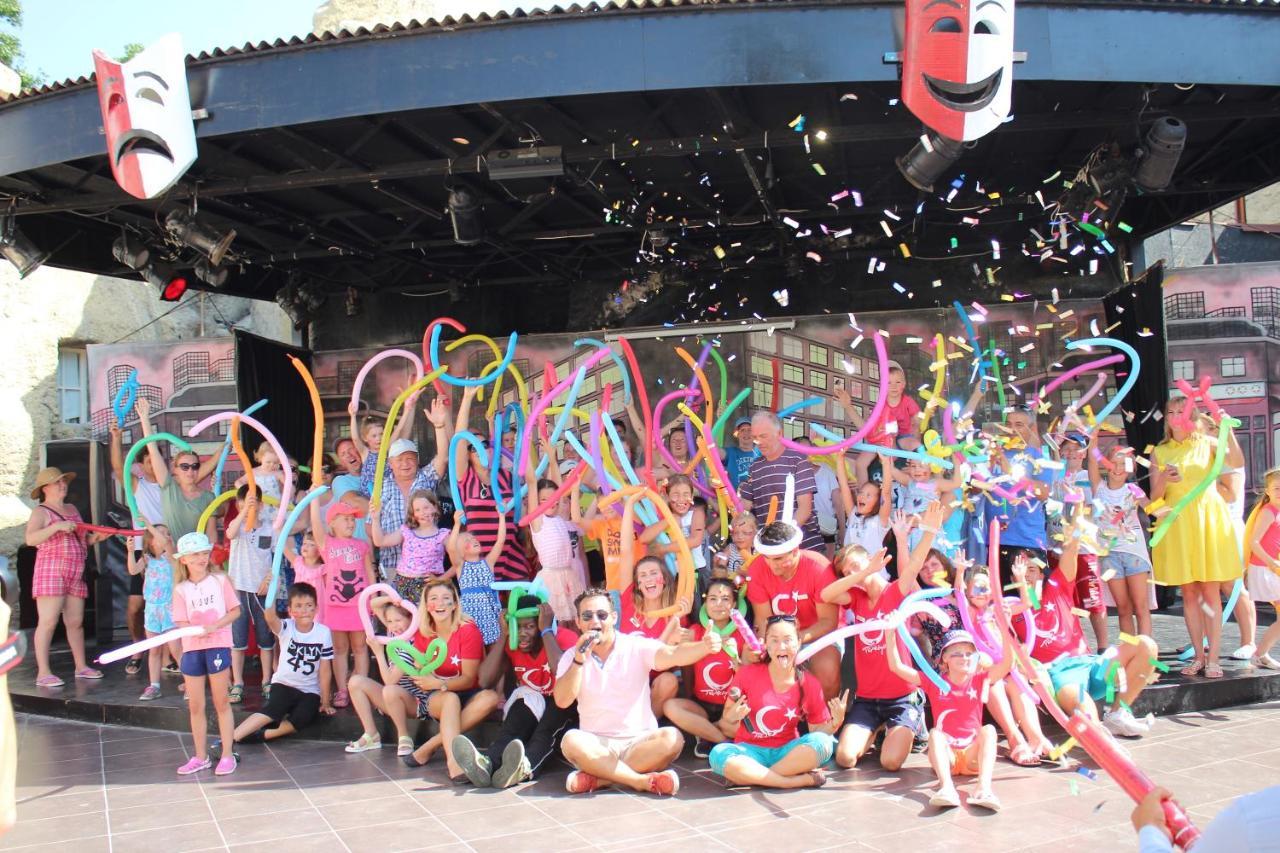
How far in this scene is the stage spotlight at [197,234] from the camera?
27.9 feet

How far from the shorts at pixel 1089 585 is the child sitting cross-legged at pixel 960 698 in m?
1.38

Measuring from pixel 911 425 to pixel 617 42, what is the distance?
309 cm

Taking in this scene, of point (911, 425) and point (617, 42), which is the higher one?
point (617, 42)

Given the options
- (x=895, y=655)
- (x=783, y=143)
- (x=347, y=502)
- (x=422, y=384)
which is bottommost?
(x=895, y=655)

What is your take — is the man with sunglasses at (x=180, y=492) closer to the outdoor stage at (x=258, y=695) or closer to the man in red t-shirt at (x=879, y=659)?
the outdoor stage at (x=258, y=695)

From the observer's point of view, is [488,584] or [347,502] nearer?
[488,584]

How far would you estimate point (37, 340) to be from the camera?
16516mm

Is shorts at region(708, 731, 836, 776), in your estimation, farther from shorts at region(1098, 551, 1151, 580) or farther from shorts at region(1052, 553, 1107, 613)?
shorts at region(1098, 551, 1151, 580)

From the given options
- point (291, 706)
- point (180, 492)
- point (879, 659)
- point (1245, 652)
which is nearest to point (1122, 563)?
point (1245, 652)

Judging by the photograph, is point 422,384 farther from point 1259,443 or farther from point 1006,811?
point 1259,443

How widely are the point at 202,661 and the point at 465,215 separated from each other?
158 inches

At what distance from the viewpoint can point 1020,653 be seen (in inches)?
185

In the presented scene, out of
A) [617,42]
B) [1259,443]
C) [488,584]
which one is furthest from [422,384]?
[1259,443]

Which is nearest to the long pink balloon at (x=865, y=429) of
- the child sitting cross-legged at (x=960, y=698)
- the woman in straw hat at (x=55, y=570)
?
the child sitting cross-legged at (x=960, y=698)
